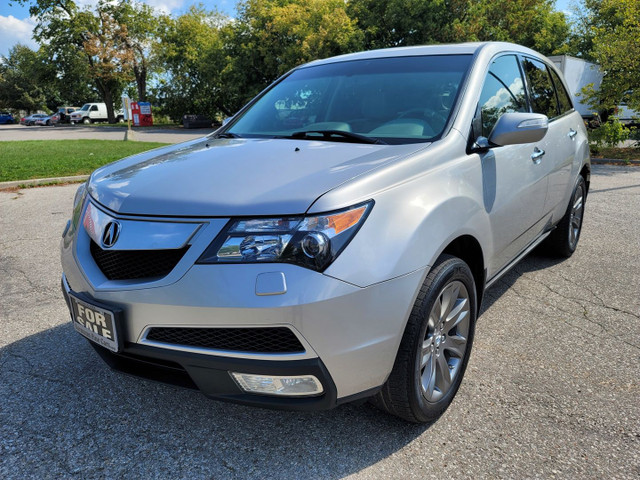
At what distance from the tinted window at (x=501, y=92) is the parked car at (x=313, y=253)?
40 mm

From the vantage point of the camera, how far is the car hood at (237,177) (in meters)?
1.86

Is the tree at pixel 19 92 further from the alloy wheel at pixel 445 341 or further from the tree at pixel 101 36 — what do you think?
the alloy wheel at pixel 445 341

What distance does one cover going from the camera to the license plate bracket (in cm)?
191

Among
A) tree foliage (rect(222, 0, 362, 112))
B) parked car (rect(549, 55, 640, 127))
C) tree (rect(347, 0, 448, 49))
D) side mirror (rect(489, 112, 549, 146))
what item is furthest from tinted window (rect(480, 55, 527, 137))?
tree foliage (rect(222, 0, 362, 112))

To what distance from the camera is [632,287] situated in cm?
398

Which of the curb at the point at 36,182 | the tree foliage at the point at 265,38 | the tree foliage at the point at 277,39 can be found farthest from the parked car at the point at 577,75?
the curb at the point at 36,182

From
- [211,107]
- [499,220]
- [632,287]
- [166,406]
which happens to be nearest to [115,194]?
[166,406]

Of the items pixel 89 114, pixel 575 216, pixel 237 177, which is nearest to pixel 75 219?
pixel 237 177

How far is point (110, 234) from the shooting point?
2.02 m

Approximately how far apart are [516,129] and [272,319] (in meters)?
1.63

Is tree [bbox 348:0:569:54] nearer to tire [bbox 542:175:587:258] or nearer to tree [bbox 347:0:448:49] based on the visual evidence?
tree [bbox 347:0:448:49]

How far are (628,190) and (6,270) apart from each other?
28.7 feet

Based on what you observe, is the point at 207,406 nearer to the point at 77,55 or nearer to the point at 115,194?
the point at 115,194

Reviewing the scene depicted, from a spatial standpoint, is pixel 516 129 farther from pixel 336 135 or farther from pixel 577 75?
pixel 577 75
